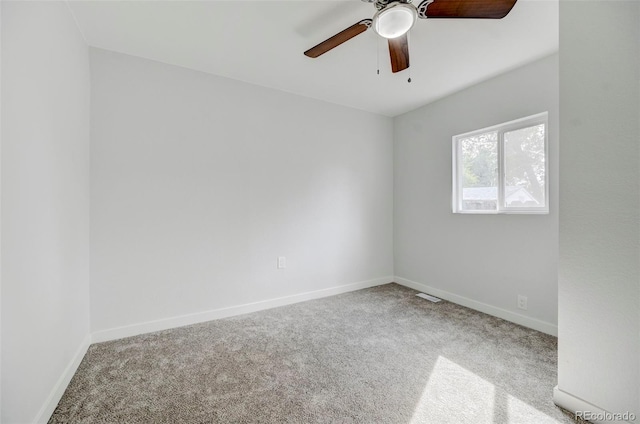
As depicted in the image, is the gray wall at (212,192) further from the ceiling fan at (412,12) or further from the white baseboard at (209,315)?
the ceiling fan at (412,12)

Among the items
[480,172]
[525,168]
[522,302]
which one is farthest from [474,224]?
[522,302]

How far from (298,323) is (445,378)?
134 cm

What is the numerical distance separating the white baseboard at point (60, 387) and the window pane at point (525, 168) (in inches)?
144

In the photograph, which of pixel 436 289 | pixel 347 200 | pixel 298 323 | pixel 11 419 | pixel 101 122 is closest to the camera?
pixel 11 419

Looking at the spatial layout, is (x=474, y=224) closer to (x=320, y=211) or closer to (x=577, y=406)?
(x=320, y=211)

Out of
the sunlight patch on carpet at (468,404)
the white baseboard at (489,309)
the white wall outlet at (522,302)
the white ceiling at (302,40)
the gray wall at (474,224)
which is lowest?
the sunlight patch on carpet at (468,404)

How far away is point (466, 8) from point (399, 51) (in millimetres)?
485

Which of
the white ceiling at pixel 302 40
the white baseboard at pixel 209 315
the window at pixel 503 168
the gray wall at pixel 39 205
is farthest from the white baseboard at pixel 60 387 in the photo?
the window at pixel 503 168

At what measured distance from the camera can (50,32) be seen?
1.59 metres

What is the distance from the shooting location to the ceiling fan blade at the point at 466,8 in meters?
1.42

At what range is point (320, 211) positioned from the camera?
11.4 feet

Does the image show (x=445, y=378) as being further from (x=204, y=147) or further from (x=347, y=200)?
(x=204, y=147)

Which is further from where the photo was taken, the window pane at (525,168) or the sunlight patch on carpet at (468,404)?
the window pane at (525,168)

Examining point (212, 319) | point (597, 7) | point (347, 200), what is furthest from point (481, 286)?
point (212, 319)
